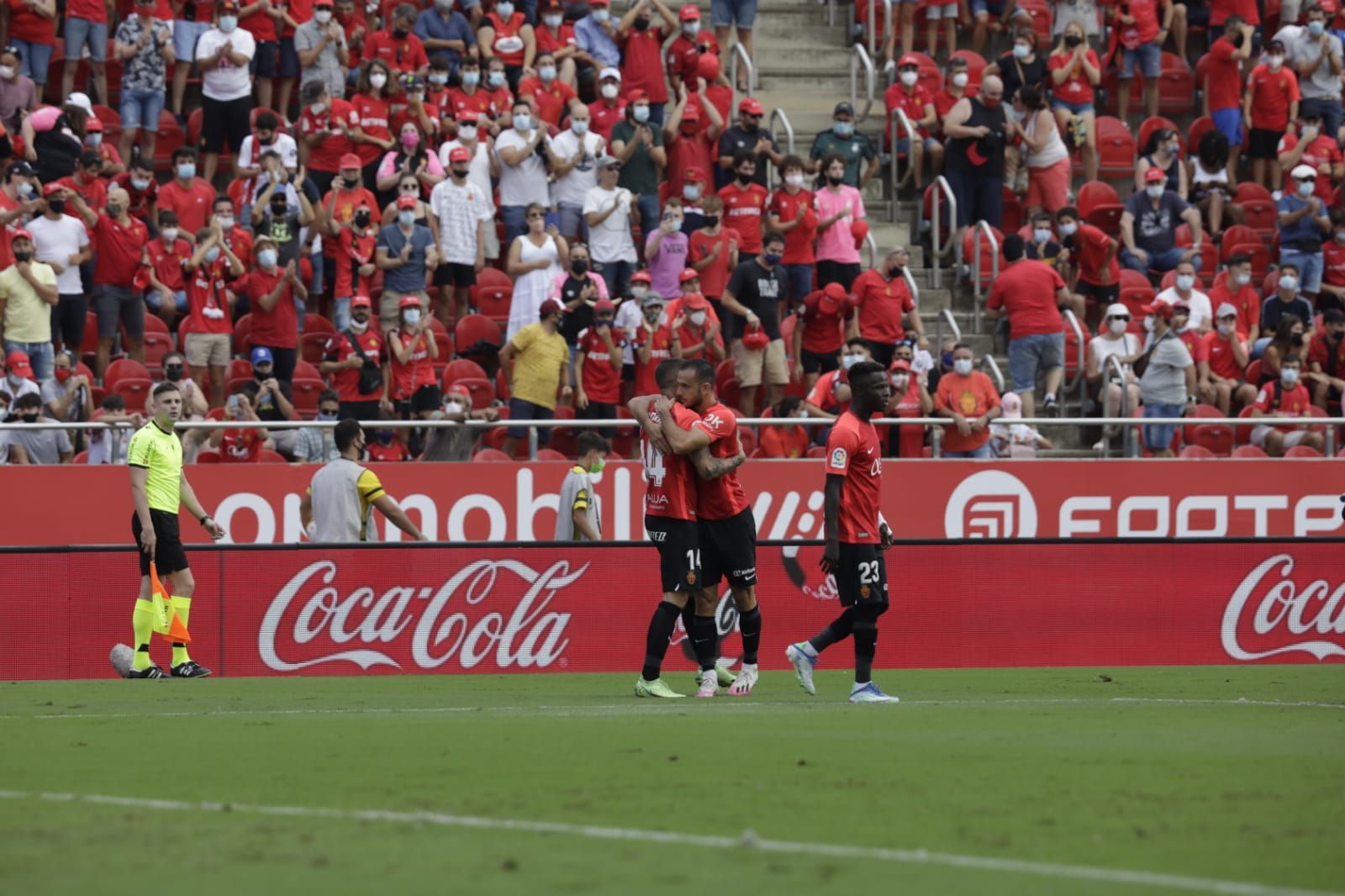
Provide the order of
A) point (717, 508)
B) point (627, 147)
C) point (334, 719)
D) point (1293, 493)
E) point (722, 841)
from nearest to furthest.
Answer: point (722, 841)
point (334, 719)
point (717, 508)
point (1293, 493)
point (627, 147)

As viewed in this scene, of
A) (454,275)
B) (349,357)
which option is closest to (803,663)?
(349,357)

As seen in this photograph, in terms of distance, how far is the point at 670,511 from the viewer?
12383 millimetres

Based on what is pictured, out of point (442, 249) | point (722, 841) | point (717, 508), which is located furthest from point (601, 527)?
point (722, 841)

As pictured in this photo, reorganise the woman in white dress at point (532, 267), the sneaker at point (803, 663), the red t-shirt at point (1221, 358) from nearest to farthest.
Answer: the sneaker at point (803, 663) → the woman in white dress at point (532, 267) → the red t-shirt at point (1221, 358)

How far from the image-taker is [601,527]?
19.7 m

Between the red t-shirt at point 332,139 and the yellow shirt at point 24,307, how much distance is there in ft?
12.2

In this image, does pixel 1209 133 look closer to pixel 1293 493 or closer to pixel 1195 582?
pixel 1293 493

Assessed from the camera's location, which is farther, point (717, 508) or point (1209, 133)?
point (1209, 133)

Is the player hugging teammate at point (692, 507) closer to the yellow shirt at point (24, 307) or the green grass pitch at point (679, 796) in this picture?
the green grass pitch at point (679, 796)

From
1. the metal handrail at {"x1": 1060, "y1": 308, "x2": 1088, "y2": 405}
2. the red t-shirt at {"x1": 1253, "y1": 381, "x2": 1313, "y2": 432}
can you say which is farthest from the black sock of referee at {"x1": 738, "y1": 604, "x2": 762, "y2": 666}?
the red t-shirt at {"x1": 1253, "y1": 381, "x2": 1313, "y2": 432}

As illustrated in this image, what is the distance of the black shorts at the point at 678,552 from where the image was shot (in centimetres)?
1234

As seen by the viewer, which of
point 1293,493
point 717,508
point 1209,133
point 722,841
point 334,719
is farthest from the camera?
point 1209,133

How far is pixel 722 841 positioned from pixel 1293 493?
1500 centimetres

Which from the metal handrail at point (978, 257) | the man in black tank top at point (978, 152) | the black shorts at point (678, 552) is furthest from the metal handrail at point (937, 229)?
the black shorts at point (678, 552)
